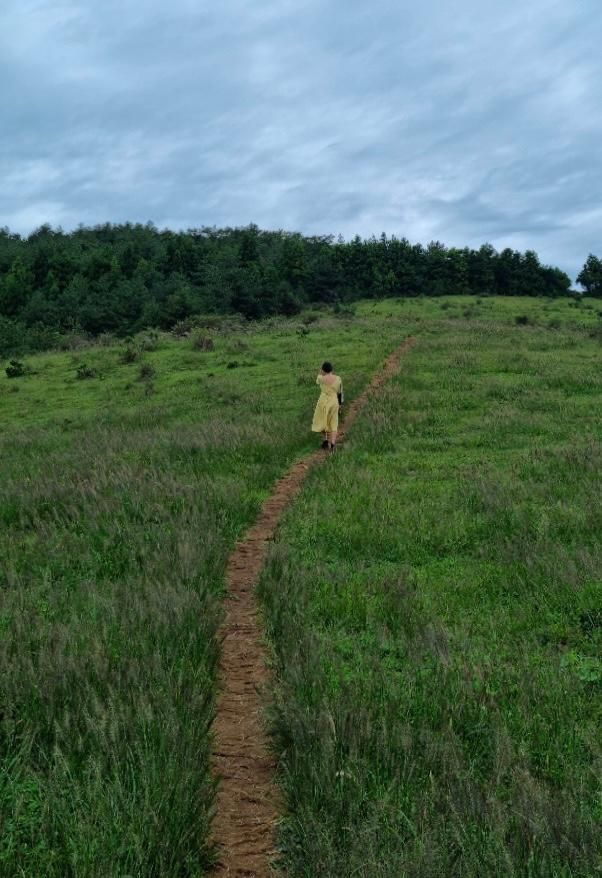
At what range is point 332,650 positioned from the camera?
607 centimetres

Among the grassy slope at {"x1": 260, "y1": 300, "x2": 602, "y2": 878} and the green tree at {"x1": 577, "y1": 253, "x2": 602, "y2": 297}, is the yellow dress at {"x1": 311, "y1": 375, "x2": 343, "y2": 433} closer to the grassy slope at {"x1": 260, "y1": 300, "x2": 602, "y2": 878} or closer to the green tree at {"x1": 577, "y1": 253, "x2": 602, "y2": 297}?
the grassy slope at {"x1": 260, "y1": 300, "x2": 602, "y2": 878}

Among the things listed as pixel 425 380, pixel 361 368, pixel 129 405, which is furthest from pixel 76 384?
pixel 425 380

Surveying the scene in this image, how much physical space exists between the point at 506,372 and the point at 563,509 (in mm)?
17973

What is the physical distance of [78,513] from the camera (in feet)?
35.8

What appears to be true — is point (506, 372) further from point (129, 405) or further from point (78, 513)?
point (78, 513)

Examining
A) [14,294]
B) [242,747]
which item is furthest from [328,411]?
[14,294]

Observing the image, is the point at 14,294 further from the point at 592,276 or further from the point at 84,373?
the point at 592,276

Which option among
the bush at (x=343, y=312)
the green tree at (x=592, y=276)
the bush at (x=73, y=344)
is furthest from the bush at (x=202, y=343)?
the green tree at (x=592, y=276)

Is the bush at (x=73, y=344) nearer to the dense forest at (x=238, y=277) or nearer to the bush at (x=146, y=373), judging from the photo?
the dense forest at (x=238, y=277)

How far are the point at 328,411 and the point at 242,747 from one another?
12.2 metres

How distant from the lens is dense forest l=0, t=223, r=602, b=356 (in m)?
75.4

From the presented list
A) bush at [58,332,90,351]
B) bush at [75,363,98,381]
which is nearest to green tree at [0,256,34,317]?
bush at [58,332,90,351]

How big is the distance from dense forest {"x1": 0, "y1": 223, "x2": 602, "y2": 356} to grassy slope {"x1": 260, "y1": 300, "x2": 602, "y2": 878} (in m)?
63.7

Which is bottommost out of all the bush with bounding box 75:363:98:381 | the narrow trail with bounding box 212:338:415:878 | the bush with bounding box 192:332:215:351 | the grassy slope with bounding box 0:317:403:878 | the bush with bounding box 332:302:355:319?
the narrow trail with bounding box 212:338:415:878
